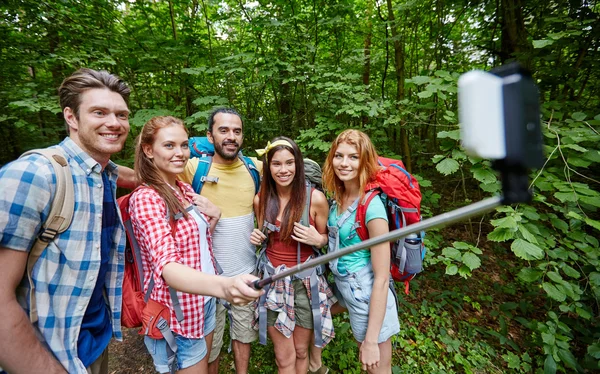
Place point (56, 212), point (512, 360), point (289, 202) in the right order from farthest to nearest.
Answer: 1. point (512, 360)
2. point (289, 202)
3. point (56, 212)

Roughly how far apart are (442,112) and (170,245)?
177 inches

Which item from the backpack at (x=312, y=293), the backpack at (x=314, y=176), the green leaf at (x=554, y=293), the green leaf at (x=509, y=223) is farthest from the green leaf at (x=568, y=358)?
the backpack at (x=314, y=176)

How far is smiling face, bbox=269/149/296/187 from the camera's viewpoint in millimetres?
2459

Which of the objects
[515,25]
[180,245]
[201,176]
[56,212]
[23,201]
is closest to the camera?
[23,201]

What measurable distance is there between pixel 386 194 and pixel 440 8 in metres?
5.15

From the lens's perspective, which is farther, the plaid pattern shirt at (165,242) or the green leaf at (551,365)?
the green leaf at (551,365)

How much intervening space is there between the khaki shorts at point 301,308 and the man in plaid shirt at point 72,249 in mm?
1298

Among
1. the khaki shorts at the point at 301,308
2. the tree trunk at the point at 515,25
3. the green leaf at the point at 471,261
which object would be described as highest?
the tree trunk at the point at 515,25

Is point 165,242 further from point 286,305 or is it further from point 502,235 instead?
point 502,235

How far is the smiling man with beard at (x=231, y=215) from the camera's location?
261cm

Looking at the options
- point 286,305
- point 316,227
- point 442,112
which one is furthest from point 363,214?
point 442,112

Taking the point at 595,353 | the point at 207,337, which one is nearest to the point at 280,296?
the point at 207,337

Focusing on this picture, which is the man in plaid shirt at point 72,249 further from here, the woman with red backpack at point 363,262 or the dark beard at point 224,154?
the woman with red backpack at point 363,262

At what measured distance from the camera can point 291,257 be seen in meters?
2.50
